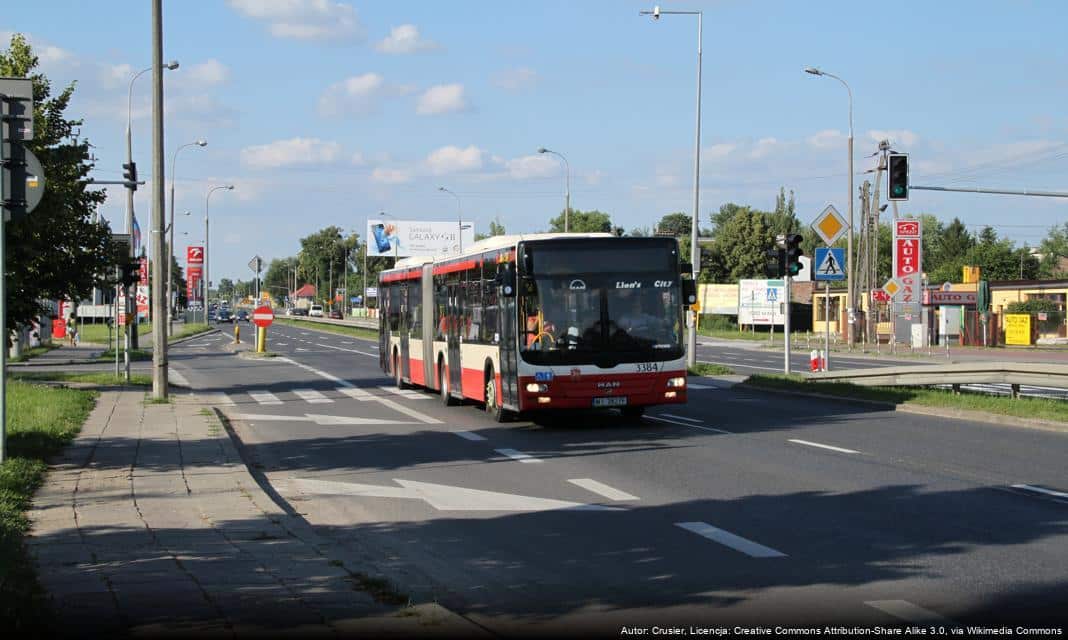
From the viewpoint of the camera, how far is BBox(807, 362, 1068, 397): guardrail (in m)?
21.5

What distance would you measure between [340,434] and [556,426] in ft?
11.6

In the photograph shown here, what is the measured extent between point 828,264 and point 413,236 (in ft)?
233

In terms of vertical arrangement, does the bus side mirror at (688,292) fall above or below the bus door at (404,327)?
above

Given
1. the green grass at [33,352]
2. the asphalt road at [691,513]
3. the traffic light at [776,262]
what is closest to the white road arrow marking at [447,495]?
the asphalt road at [691,513]

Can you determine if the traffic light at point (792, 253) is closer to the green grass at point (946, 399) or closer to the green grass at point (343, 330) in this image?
the green grass at point (946, 399)

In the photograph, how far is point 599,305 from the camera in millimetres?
18500

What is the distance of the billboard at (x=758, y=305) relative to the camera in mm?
68688

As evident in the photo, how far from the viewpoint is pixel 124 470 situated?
1321 cm

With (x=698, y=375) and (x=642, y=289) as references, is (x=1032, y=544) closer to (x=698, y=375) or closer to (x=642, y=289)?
(x=642, y=289)

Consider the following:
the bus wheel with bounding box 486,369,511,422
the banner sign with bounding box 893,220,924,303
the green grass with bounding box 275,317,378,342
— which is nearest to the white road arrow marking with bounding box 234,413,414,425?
the bus wheel with bounding box 486,369,511,422

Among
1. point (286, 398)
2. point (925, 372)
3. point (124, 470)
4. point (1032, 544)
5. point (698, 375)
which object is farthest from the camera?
point (698, 375)

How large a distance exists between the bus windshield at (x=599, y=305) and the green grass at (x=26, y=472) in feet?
22.8

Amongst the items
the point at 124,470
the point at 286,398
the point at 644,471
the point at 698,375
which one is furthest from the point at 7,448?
the point at 698,375

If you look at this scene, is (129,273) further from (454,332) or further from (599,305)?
(599,305)
